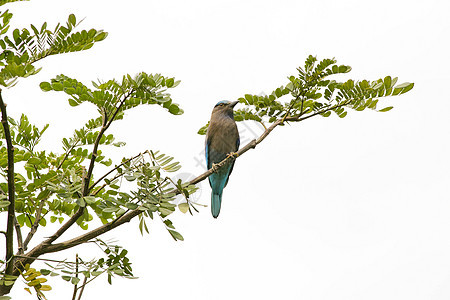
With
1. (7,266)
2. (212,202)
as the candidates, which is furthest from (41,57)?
(212,202)

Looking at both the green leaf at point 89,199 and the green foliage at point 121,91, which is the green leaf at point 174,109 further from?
the green leaf at point 89,199

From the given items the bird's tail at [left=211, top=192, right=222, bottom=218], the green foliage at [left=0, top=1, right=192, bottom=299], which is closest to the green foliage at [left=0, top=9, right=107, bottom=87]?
the green foliage at [left=0, top=1, right=192, bottom=299]

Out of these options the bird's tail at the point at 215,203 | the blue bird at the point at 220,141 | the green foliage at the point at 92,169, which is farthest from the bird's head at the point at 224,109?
the green foliage at the point at 92,169

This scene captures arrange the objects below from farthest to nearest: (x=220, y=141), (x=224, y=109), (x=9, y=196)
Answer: (x=224, y=109)
(x=220, y=141)
(x=9, y=196)

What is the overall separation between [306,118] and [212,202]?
55.7 inches

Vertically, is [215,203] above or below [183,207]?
above

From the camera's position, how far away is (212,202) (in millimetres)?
3375

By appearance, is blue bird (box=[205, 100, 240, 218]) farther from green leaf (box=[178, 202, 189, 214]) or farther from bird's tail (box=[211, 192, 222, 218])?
green leaf (box=[178, 202, 189, 214])

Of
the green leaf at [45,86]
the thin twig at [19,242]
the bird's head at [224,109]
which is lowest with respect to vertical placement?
the thin twig at [19,242]

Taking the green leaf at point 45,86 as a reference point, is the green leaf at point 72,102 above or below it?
below

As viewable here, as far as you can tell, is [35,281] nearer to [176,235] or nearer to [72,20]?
[176,235]

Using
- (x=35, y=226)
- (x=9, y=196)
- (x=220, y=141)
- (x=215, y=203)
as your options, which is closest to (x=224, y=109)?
(x=220, y=141)

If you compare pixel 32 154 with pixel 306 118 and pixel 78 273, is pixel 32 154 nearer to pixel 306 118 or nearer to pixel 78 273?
pixel 78 273

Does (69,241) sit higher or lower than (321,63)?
lower
